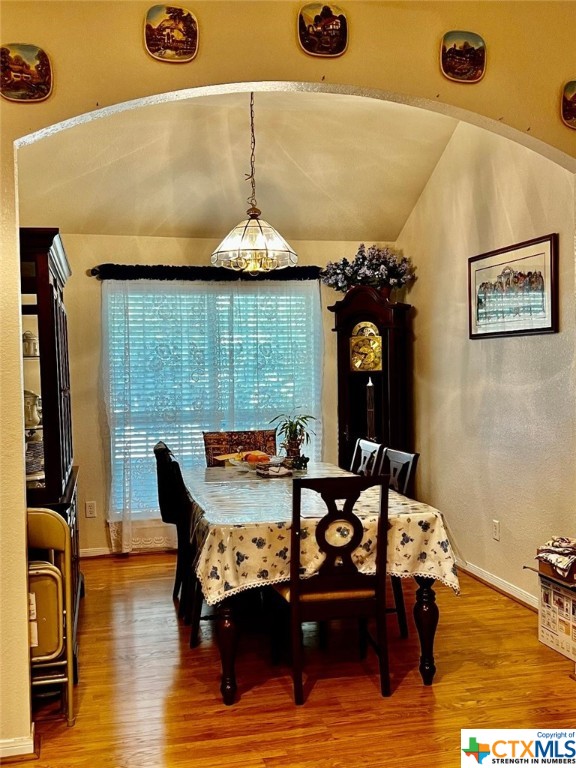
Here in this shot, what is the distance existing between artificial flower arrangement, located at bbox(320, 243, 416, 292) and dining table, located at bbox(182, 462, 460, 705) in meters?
2.41

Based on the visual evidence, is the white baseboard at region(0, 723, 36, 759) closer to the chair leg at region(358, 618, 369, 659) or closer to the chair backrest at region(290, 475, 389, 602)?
the chair backrest at region(290, 475, 389, 602)

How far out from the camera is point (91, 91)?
2.61 m

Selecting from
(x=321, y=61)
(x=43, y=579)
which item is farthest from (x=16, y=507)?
(x=321, y=61)

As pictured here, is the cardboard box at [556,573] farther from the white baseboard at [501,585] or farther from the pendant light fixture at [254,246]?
the pendant light fixture at [254,246]

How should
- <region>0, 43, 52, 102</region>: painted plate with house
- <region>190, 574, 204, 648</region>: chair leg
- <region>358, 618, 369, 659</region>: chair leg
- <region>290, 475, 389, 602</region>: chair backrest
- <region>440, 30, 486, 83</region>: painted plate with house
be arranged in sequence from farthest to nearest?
1. <region>190, 574, 204, 648</region>: chair leg
2. <region>358, 618, 369, 659</region>: chair leg
3. <region>290, 475, 389, 602</region>: chair backrest
4. <region>440, 30, 486, 83</region>: painted plate with house
5. <region>0, 43, 52, 102</region>: painted plate with house

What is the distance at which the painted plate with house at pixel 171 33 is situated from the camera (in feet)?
8.60

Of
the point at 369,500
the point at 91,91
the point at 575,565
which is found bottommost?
the point at 575,565

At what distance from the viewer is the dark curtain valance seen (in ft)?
17.7

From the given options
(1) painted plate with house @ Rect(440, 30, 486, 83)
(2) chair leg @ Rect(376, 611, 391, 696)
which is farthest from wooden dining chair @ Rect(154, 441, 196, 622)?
(1) painted plate with house @ Rect(440, 30, 486, 83)

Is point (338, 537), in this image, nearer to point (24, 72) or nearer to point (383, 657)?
point (383, 657)

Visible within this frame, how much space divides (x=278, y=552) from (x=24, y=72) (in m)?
2.07

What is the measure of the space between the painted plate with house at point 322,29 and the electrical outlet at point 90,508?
3.79 meters

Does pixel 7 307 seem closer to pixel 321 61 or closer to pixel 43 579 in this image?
pixel 43 579

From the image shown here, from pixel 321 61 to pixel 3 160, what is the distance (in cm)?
122
